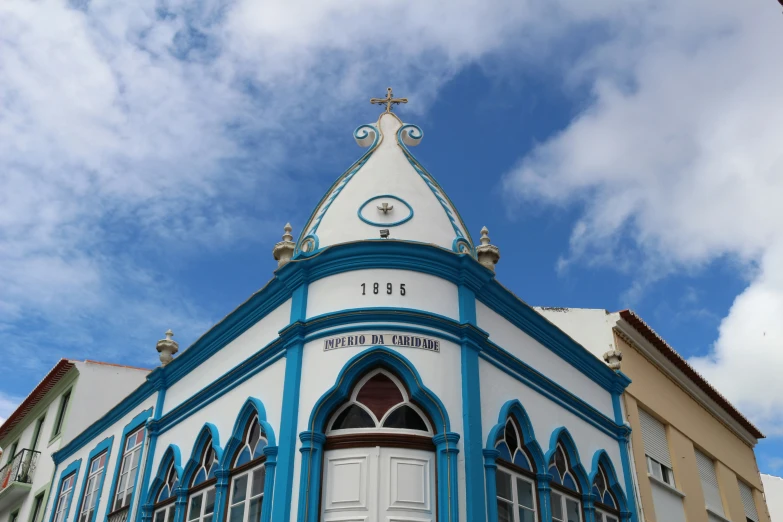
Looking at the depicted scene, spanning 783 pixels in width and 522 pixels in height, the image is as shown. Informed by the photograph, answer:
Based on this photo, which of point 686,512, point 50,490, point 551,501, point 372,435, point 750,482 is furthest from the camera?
point 750,482

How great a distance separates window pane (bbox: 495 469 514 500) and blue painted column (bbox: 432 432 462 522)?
121 cm

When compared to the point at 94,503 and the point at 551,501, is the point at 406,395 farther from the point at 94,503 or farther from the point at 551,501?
the point at 94,503

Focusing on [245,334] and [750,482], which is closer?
[245,334]

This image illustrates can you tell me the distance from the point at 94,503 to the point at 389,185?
9.97m

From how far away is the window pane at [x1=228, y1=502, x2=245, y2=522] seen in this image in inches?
438

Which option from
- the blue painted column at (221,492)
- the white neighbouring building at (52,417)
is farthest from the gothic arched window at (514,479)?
the white neighbouring building at (52,417)

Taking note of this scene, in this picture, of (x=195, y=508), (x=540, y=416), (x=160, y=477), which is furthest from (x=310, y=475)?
(x=160, y=477)

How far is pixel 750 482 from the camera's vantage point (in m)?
21.5

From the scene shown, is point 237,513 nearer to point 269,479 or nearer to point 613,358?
point 269,479

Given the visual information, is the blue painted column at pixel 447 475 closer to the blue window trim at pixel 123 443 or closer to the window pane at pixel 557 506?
the window pane at pixel 557 506

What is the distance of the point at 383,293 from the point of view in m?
11.1

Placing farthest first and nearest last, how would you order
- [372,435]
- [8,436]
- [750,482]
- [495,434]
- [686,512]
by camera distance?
[8,436] < [750,482] < [686,512] < [495,434] < [372,435]

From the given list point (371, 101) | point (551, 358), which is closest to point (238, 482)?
point (551, 358)

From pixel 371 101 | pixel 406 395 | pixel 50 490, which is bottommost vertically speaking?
pixel 406 395
